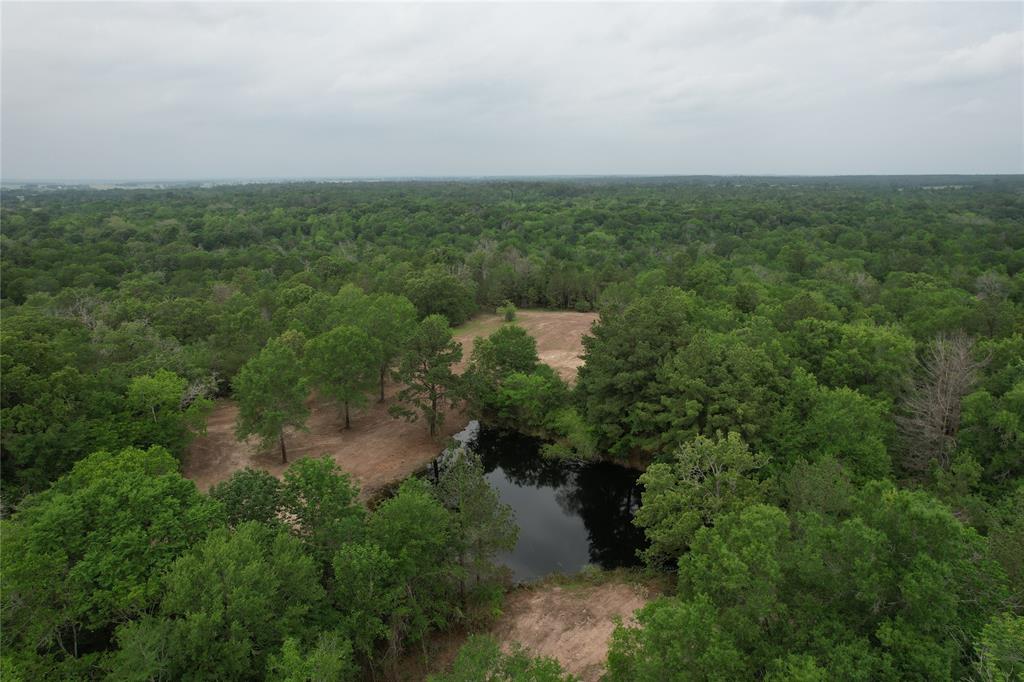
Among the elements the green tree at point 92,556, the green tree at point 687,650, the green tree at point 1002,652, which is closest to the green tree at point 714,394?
the green tree at point 687,650

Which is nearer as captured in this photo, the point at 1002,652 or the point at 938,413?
the point at 1002,652

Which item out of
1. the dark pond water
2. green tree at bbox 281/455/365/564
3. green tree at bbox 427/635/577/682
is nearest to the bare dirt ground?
the dark pond water

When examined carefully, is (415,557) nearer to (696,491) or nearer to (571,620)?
(571,620)

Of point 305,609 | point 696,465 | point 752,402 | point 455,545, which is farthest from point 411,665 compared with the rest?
point 752,402

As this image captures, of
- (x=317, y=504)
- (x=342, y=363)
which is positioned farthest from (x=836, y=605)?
(x=342, y=363)

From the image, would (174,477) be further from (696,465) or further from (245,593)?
(696,465)

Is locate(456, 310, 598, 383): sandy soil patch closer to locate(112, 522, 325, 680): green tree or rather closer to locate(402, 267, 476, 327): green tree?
locate(402, 267, 476, 327): green tree
